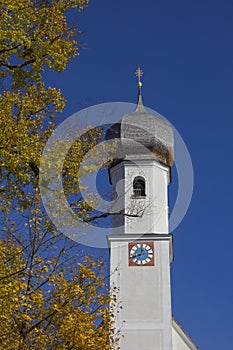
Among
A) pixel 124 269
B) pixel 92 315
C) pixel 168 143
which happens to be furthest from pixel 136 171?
pixel 92 315

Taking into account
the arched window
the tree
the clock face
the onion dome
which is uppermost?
the onion dome

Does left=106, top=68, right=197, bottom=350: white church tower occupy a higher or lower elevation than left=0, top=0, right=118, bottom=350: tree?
higher

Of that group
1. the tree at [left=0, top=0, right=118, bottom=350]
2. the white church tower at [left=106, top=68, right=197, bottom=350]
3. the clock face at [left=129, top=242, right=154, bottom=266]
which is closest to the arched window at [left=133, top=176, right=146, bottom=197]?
the white church tower at [left=106, top=68, right=197, bottom=350]

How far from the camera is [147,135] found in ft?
112

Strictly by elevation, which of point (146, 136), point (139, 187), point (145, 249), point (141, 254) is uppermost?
point (146, 136)

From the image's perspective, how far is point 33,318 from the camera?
12.0 metres

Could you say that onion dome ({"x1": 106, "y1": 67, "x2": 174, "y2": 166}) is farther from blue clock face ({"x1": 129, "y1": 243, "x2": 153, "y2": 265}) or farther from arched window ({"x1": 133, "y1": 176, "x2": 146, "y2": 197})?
blue clock face ({"x1": 129, "y1": 243, "x2": 153, "y2": 265})

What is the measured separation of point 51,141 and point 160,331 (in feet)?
Result: 65.5

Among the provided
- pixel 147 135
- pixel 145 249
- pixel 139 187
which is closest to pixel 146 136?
pixel 147 135

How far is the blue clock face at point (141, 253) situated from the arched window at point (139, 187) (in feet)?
7.53

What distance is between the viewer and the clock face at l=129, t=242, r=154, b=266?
102ft

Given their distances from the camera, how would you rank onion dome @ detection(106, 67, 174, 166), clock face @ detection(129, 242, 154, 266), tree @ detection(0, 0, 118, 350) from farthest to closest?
1. onion dome @ detection(106, 67, 174, 166)
2. clock face @ detection(129, 242, 154, 266)
3. tree @ detection(0, 0, 118, 350)

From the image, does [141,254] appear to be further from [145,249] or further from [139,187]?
[139,187]

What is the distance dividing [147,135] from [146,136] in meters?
0.09
